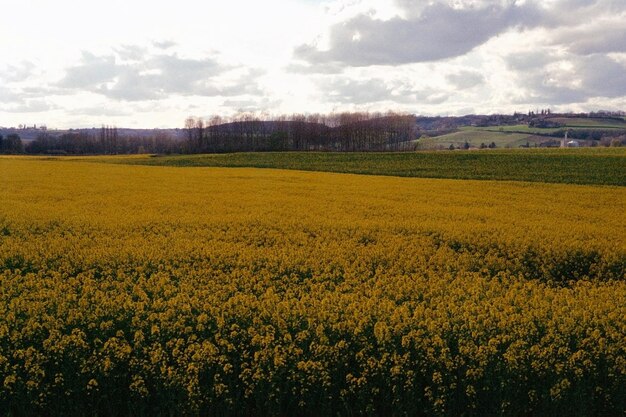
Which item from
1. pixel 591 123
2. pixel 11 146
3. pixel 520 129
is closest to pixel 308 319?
pixel 11 146

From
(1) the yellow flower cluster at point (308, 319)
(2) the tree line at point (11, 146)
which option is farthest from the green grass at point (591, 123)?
(1) the yellow flower cluster at point (308, 319)

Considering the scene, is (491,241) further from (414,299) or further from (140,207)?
(140,207)

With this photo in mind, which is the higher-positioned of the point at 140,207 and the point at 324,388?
the point at 140,207

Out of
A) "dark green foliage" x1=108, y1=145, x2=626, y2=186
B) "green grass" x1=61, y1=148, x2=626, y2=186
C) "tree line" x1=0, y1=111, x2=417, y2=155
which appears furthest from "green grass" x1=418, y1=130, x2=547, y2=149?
"green grass" x1=61, y1=148, x2=626, y2=186

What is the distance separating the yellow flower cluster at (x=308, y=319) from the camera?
711 centimetres

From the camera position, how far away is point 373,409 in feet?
22.7

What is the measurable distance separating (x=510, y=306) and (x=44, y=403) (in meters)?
7.53

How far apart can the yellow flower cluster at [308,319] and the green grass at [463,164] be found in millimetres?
24319

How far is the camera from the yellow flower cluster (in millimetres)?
7109

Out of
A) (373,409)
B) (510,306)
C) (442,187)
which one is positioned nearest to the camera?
(373,409)

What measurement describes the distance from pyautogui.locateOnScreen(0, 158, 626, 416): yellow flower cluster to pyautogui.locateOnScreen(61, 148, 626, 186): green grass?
24.3 m

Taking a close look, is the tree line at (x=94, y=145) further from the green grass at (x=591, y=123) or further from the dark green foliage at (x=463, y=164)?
the green grass at (x=591, y=123)

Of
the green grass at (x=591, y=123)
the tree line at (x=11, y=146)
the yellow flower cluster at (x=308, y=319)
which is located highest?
the green grass at (x=591, y=123)

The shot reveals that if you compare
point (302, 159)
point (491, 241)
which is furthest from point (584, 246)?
point (302, 159)
